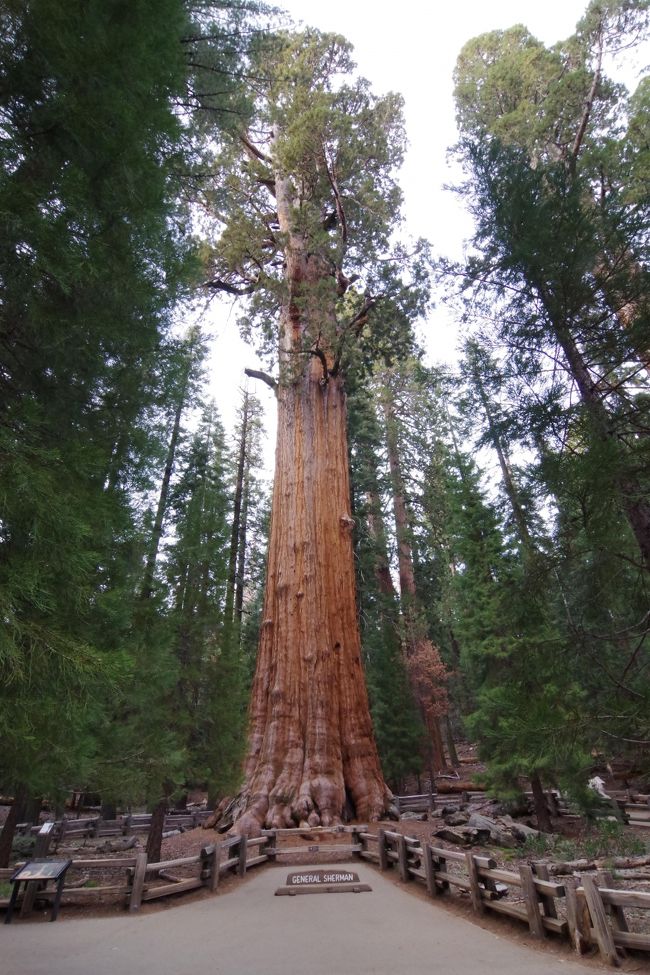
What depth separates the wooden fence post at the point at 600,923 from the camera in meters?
3.51

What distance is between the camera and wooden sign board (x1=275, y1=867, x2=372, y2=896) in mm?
6008

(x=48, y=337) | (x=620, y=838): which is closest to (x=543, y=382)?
(x=48, y=337)

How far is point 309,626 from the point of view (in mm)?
9852

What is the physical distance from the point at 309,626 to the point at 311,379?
6064mm

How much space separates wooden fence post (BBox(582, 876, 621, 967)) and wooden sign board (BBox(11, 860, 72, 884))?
4.77m

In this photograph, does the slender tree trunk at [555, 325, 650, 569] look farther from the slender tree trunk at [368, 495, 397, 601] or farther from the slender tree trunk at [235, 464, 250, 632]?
the slender tree trunk at [235, 464, 250, 632]

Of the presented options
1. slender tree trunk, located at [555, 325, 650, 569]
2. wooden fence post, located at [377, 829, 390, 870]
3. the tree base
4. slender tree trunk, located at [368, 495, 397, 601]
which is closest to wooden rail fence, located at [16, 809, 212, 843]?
the tree base

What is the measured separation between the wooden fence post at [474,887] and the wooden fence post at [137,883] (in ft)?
11.3

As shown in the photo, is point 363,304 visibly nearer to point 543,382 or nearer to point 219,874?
point 543,382

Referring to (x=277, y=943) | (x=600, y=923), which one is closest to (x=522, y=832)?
(x=600, y=923)

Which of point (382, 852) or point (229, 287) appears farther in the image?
point (229, 287)

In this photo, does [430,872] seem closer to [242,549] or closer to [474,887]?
[474,887]

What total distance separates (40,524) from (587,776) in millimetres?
9765

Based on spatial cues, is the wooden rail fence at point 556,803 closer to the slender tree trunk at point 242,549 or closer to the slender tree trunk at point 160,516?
the slender tree trunk at point 160,516
